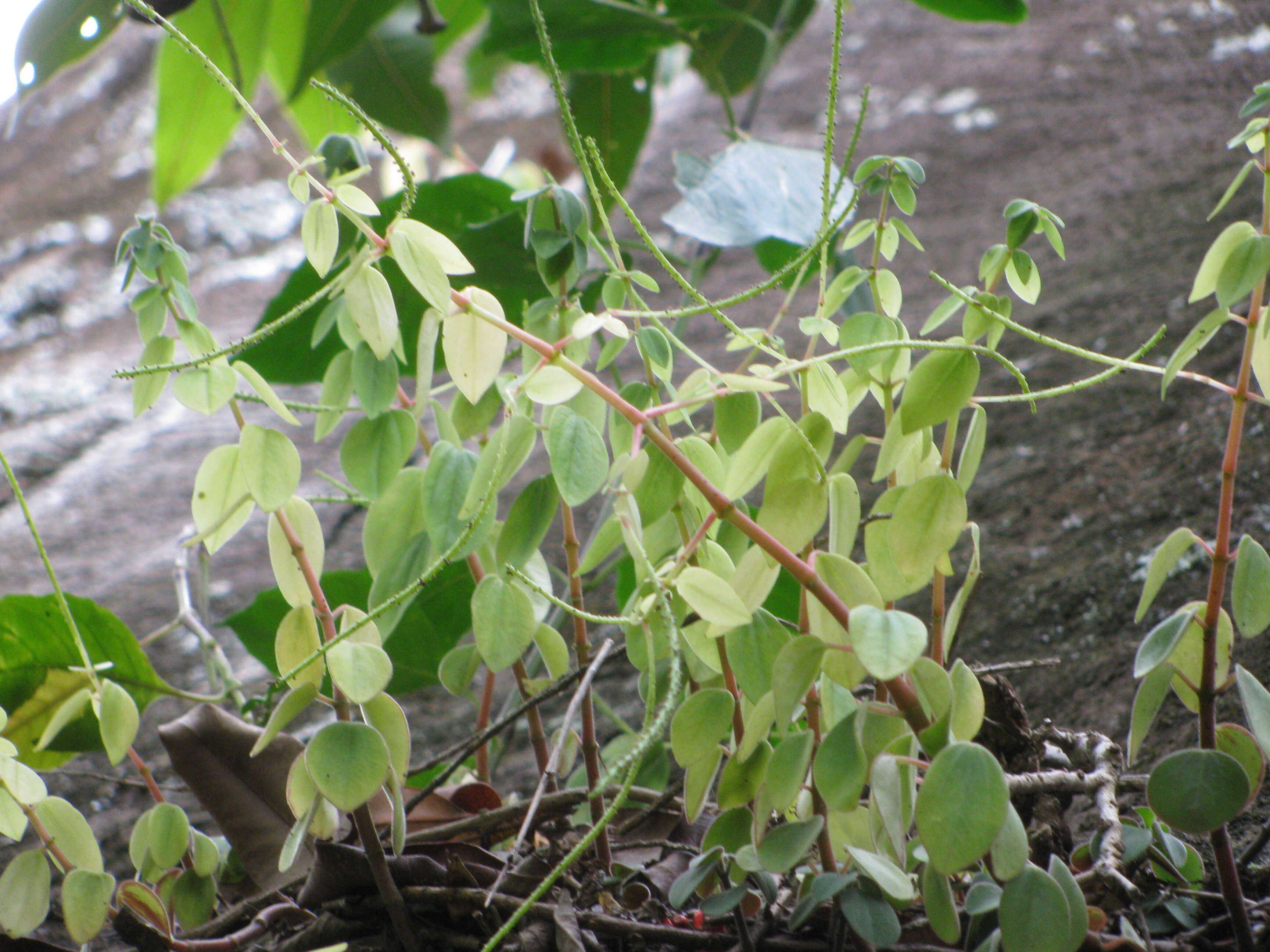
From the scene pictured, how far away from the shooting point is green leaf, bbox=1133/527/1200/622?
31 cm

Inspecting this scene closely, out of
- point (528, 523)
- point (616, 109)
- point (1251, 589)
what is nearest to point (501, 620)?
point (528, 523)

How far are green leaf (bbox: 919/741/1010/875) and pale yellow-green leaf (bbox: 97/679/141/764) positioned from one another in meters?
0.32

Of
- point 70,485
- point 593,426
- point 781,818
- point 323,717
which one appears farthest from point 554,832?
point 70,485

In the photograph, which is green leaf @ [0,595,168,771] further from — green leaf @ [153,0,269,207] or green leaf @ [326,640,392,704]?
green leaf @ [153,0,269,207]

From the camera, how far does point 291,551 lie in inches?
13.0

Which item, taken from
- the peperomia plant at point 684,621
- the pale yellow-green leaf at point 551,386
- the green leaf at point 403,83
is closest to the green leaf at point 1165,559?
the peperomia plant at point 684,621

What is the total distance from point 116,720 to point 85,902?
0.07m

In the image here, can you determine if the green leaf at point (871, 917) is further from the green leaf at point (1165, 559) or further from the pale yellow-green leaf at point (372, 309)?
the pale yellow-green leaf at point (372, 309)

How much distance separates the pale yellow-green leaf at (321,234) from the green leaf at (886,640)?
0.69 ft

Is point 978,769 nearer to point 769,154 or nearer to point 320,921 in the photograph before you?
point 320,921

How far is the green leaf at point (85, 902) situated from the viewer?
14.1 inches

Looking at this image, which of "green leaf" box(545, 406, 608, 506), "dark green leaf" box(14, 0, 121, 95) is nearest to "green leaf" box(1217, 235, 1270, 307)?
"green leaf" box(545, 406, 608, 506)

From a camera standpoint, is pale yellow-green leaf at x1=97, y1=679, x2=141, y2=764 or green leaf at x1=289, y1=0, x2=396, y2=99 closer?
pale yellow-green leaf at x1=97, y1=679, x2=141, y2=764

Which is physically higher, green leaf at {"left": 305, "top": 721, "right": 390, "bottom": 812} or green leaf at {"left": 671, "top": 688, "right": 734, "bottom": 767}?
green leaf at {"left": 305, "top": 721, "right": 390, "bottom": 812}
